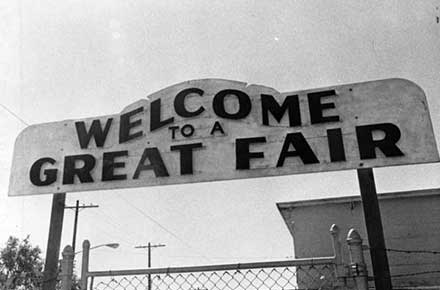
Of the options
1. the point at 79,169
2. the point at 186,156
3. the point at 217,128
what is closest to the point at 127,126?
the point at 79,169

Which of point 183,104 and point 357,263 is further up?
point 183,104

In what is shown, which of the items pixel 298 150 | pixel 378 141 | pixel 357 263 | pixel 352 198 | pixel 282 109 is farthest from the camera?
pixel 352 198

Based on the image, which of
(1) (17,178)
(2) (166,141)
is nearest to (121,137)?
(2) (166,141)

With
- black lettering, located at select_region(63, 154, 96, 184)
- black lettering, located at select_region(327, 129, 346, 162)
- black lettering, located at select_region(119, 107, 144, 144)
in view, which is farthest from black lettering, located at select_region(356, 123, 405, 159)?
black lettering, located at select_region(63, 154, 96, 184)

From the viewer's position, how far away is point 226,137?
517cm

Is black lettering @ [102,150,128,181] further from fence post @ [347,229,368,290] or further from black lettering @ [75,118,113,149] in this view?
fence post @ [347,229,368,290]

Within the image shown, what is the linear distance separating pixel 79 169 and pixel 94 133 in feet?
1.58

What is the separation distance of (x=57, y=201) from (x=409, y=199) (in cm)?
1636

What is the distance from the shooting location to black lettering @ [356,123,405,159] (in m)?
4.67

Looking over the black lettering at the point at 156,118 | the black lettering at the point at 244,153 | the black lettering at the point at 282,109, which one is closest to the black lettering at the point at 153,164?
the black lettering at the point at 156,118

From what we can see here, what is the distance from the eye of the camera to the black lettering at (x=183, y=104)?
5363 millimetres

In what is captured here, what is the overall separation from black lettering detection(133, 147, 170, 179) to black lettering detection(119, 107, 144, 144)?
0.27 m

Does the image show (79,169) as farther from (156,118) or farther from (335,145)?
(335,145)

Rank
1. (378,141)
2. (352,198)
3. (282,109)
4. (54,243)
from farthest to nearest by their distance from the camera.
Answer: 1. (352,198)
2. (282,109)
3. (54,243)
4. (378,141)
